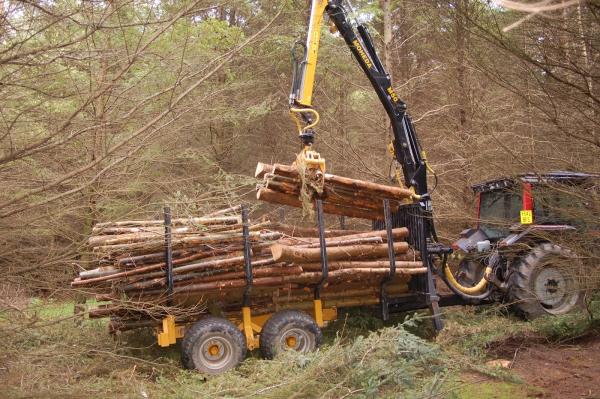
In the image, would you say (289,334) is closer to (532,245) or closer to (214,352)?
(214,352)

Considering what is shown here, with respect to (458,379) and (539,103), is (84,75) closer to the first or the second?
(539,103)

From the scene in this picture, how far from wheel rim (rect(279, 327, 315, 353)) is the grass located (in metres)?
0.37

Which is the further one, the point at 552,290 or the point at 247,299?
the point at 552,290

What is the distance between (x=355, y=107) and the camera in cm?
1867

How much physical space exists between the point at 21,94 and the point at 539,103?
424 cm

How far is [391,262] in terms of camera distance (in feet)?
26.4

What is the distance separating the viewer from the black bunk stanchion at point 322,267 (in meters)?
7.68

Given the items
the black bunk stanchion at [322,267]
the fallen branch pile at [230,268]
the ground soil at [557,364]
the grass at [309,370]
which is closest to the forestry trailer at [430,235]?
the fallen branch pile at [230,268]

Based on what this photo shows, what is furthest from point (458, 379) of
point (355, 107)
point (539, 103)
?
point (355, 107)

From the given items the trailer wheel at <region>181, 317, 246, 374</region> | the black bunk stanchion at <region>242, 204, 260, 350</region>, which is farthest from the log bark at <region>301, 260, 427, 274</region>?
the trailer wheel at <region>181, 317, 246, 374</region>

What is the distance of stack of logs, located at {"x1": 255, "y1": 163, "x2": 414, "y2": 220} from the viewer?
26.0 feet

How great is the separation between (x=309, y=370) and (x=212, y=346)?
6.34 ft

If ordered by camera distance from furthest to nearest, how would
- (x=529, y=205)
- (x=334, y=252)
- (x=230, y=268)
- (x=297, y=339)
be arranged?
(x=529, y=205)
(x=334, y=252)
(x=297, y=339)
(x=230, y=268)

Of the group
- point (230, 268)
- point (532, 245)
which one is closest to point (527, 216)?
point (532, 245)
